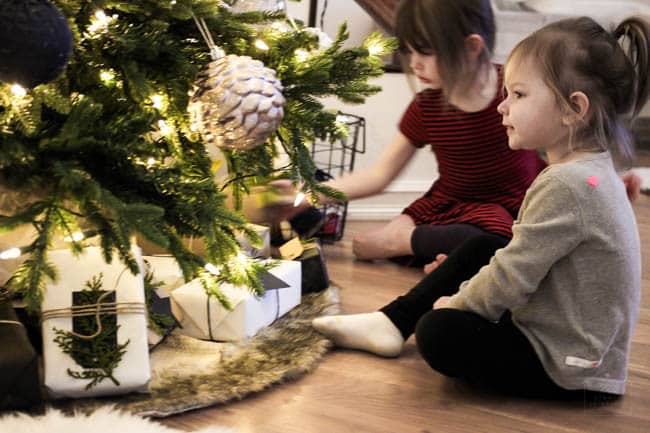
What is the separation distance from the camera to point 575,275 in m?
1.21

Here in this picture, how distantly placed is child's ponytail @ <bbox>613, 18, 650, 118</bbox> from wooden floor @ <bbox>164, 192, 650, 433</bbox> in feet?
1.54

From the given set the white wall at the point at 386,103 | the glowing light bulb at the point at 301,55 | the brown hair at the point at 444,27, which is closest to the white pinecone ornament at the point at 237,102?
the glowing light bulb at the point at 301,55

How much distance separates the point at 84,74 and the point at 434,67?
32.9 inches

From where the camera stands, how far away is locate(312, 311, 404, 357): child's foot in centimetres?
142

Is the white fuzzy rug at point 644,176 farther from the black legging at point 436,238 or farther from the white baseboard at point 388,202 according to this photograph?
the black legging at point 436,238

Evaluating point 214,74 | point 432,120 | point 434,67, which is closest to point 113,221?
point 214,74

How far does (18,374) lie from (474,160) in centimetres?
119

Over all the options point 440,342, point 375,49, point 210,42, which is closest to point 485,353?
point 440,342

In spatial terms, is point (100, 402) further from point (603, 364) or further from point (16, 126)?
point (603, 364)

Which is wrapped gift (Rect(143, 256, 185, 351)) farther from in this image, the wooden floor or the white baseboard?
the white baseboard

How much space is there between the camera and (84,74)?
115cm

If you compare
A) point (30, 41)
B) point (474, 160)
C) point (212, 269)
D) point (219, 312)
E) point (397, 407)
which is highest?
point (30, 41)

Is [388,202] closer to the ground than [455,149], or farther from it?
closer to the ground

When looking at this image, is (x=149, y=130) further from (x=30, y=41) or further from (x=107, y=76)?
(x=30, y=41)
